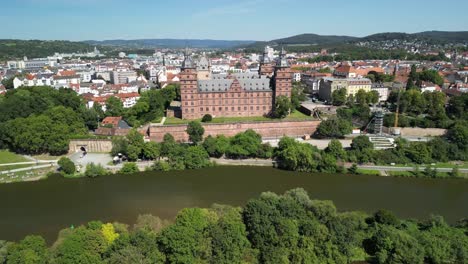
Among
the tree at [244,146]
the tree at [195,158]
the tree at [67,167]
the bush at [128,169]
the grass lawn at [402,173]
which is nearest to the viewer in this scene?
the grass lawn at [402,173]

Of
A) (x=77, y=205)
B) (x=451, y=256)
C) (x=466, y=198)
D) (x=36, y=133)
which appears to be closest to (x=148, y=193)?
(x=77, y=205)

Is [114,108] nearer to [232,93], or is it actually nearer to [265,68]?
[232,93]

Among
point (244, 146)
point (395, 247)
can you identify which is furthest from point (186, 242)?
point (244, 146)

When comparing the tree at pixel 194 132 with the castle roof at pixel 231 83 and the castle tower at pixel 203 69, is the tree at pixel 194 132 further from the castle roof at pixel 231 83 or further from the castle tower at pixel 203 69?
the castle tower at pixel 203 69

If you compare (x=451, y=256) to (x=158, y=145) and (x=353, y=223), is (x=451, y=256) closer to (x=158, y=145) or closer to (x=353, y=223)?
(x=353, y=223)

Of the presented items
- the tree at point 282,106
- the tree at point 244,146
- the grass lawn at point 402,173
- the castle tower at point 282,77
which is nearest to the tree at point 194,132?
the tree at point 244,146

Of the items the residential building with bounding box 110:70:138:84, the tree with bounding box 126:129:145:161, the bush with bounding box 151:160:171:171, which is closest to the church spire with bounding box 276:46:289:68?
the tree with bounding box 126:129:145:161
